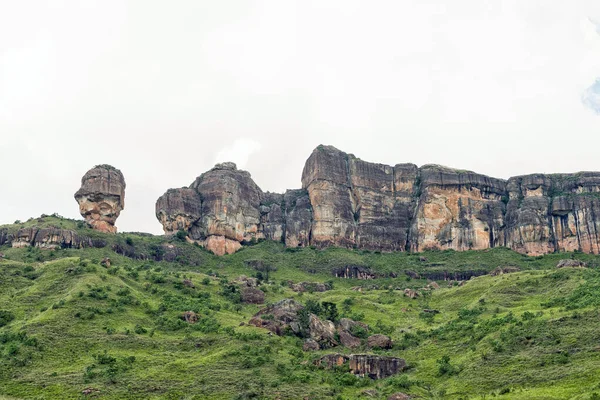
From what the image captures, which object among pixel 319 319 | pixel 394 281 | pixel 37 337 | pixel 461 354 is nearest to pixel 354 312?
pixel 319 319

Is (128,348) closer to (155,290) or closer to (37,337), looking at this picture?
(37,337)

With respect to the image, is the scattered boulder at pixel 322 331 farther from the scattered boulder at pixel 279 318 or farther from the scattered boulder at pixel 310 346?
the scattered boulder at pixel 279 318

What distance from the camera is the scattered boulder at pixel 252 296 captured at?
116125 millimetres

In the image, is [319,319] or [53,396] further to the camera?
[319,319]

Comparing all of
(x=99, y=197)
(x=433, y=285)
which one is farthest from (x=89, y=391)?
(x=99, y=197)

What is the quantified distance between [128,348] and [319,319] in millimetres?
29265

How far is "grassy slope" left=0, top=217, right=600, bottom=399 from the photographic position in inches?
2795

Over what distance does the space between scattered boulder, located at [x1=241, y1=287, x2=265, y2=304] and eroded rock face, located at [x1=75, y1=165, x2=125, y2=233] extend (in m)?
50.7

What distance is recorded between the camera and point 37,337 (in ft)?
264

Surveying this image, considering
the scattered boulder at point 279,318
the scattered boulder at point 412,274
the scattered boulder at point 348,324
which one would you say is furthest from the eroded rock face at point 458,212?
the scattered boulder at point 279,318

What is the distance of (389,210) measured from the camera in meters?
180

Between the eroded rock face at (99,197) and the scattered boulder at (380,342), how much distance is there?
8316 cm

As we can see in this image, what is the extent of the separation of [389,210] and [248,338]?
98578 millimetres

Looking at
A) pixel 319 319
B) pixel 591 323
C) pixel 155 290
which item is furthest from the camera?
pixel 155 290
